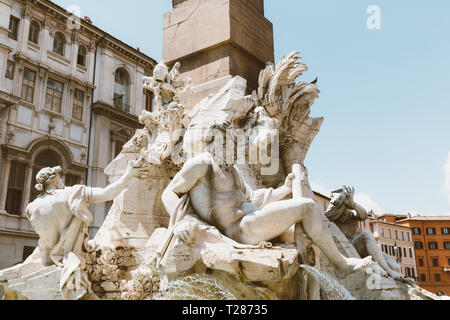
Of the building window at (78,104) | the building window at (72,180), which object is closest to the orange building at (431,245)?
the building window at (72,180)

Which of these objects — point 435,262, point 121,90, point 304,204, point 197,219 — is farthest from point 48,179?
point 435,262

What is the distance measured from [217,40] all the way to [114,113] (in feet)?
53.5

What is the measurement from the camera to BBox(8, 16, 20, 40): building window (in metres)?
19.3

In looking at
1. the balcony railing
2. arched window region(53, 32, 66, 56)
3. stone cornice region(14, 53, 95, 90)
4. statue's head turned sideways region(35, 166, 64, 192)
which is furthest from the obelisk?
the balcony railing

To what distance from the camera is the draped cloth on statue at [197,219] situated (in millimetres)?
3837

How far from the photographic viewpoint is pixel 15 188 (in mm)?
17922

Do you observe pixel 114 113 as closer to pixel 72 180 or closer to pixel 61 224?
pixel 72 180

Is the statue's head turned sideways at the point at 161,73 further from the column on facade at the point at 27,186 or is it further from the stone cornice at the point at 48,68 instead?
the stone cornice at the point at 48,68

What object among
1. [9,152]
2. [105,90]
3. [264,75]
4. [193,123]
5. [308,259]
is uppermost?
[105,90]

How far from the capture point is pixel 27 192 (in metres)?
18.1
